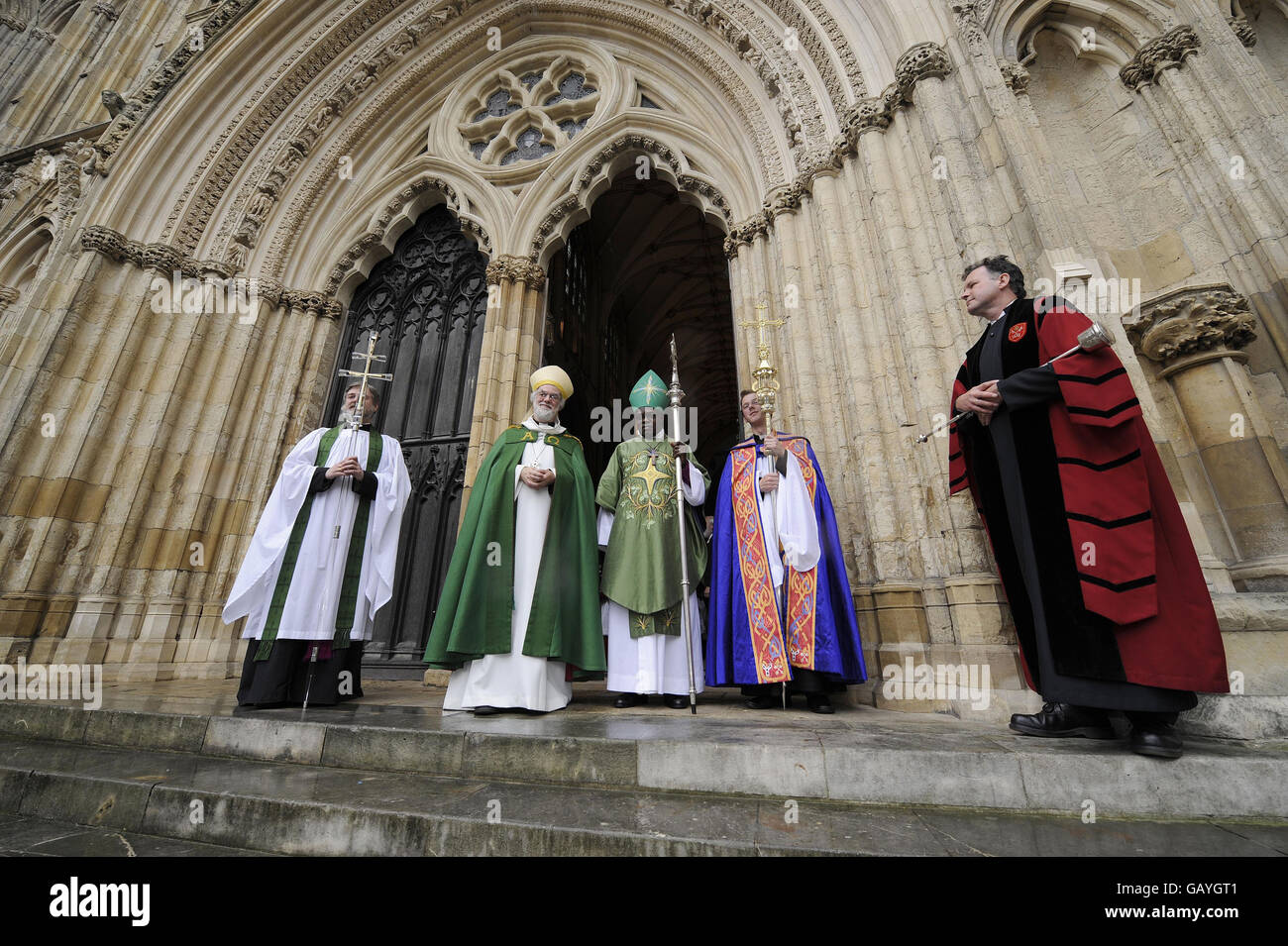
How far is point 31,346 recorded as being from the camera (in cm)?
568

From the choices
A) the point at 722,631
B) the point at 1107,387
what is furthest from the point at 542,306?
the point at 1107,387

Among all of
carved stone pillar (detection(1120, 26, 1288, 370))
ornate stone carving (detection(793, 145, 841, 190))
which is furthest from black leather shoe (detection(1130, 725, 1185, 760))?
ornate stone carving (detection(793, 145, 841, 190))

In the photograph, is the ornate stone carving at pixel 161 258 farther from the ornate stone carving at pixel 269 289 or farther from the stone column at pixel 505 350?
the stone column at pixel 505 350

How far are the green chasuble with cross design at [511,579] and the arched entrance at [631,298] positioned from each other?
8.23 feet

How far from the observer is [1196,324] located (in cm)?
307

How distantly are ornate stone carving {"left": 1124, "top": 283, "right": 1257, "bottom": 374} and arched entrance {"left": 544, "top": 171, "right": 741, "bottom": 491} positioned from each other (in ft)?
11.5

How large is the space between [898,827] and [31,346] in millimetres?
8571

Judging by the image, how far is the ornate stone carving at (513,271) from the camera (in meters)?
6.43

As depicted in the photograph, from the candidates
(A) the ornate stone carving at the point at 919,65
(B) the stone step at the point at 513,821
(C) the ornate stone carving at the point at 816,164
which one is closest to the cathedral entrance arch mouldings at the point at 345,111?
(C) the ornate stone carving at the point at 816,164

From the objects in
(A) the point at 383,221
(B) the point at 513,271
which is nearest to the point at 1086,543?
(B) the point at 513,271

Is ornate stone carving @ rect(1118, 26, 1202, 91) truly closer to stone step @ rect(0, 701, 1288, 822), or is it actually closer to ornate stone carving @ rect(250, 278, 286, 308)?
stone step @ rect(0, 701, 1288, 822)

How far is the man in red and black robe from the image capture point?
78.5 inches

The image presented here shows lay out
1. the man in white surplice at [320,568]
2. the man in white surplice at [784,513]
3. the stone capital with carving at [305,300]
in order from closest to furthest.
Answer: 1. the man in white surplice at [784,513]
2. the man in white surplice at [320,568]
3. the stone capital with carving at [305,300]
